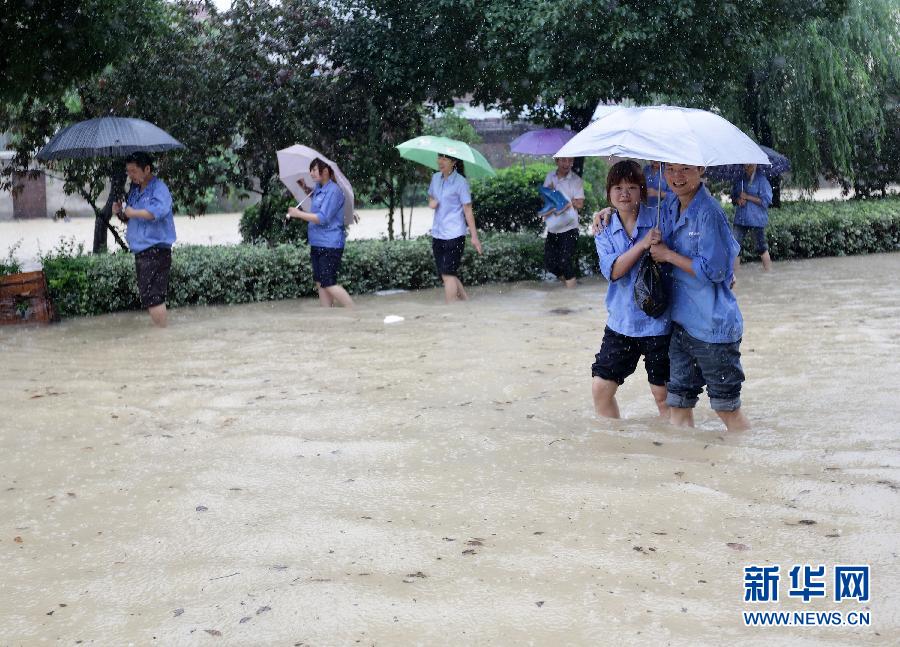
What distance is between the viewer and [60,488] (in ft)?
16.8

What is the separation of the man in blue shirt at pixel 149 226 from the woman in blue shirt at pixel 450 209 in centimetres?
262

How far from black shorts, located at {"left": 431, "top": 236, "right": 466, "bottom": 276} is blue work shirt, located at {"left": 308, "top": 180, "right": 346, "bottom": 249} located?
104 cm

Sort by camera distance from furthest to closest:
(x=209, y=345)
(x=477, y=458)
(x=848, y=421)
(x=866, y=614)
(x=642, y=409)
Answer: (x=209, y=345) < (x=642, y=409) < (x=848, y=421) < (x=477, y=458) < (x=866, y=614)

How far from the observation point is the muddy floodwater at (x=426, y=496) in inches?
145

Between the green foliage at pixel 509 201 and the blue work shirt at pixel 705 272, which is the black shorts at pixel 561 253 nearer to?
the green foliage at pixel 509 201

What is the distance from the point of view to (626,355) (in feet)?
18.4

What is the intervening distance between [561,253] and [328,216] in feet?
10.4

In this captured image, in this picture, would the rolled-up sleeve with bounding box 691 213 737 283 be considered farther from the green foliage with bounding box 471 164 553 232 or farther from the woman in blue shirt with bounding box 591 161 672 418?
the green foliage with bounding box 471 164 553 232

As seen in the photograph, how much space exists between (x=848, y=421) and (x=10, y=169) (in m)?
9.96

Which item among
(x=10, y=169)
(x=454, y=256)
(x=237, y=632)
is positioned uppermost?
(x=10, y=169)

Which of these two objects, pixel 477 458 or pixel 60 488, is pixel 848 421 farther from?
pixel 60 488

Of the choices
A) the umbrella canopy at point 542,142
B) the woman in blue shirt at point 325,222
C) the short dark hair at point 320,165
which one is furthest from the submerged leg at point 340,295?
the umbrella canopy at point 542,142

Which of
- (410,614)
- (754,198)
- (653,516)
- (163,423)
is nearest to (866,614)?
(653,516)

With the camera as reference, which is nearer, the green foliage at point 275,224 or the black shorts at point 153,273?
the black shorts at point 153,273
